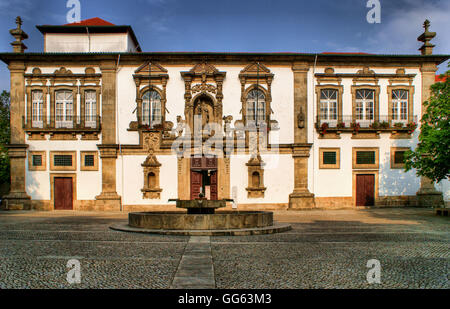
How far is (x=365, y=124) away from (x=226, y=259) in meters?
19.4

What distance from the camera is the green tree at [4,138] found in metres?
30.2

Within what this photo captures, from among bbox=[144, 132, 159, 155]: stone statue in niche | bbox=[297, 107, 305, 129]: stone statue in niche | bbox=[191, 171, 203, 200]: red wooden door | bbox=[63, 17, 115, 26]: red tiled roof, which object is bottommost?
bbox=[191, 171, 203, 200]: red wooden door

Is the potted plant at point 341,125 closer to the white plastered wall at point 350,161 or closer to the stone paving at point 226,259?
the white plastered wall at point 350,161

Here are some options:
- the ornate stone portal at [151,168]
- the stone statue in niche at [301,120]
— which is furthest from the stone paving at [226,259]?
the stone statue in niche at [301,120]

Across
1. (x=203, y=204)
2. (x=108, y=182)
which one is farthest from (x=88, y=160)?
(x=203, y=204)

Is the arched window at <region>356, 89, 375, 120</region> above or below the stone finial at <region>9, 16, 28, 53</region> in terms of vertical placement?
below

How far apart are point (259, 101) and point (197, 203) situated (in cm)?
1280

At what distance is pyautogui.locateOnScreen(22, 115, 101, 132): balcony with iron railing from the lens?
79.6ft

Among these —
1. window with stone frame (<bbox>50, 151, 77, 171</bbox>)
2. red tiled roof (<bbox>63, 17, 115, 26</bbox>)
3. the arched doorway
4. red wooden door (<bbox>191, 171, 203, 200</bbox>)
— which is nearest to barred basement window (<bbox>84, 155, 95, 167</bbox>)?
window with stone frame (<bbox>50, 151, 77, 171</bbox>)

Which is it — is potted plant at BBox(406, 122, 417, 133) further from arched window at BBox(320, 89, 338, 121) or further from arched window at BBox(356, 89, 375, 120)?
arched window at BBox(320, 89, 338, 121)

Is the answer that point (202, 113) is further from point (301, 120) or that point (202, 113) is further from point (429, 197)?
point (429, 197)

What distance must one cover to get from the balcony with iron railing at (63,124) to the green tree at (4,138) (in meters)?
7.79

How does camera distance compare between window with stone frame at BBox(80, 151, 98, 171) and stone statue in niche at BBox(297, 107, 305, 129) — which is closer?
window with stone frame at BBox(80, 151, 98, 171)

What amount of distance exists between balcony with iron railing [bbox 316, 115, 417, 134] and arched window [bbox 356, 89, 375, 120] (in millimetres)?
270
